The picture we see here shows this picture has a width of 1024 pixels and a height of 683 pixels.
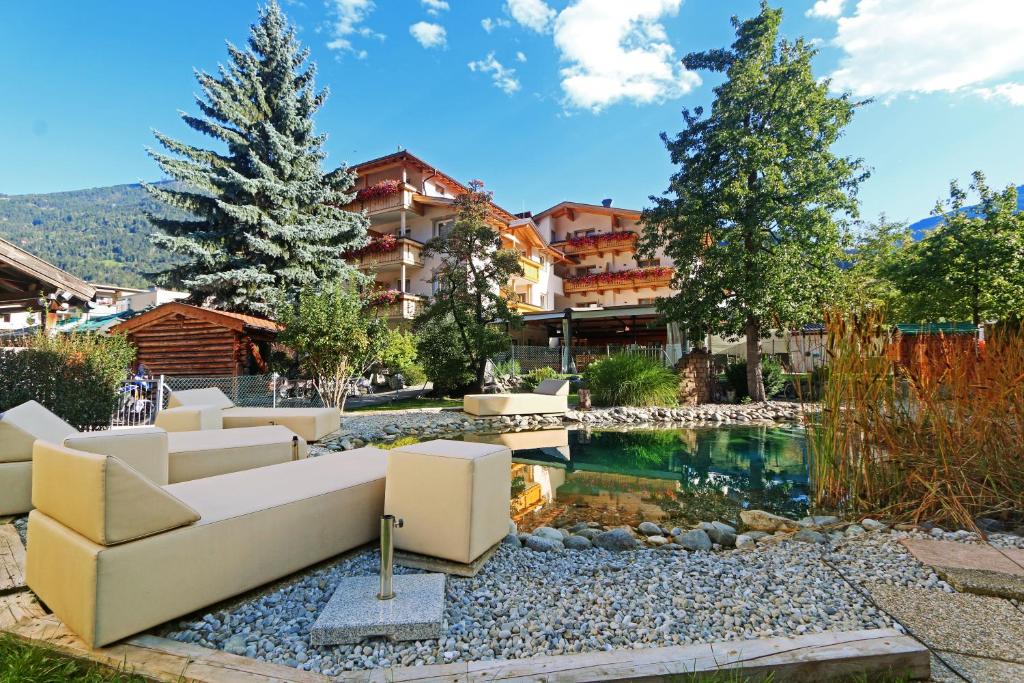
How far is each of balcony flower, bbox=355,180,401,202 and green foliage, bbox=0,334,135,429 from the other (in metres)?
18.6

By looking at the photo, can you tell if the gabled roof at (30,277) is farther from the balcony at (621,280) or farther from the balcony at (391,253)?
the balcony at (621,280)

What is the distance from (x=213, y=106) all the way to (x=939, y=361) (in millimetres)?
20645

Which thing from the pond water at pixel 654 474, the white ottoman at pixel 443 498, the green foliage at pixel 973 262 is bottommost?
the pond water at pixel 654 474

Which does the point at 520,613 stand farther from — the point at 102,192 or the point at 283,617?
the point at 102,192

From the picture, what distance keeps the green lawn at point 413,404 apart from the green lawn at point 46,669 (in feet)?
31.8

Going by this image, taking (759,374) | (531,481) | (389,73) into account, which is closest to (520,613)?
(531,481)

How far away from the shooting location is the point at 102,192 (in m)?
112

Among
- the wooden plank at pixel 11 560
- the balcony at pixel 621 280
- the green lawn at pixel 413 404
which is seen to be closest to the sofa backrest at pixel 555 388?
the green lawn at pixel 413 404

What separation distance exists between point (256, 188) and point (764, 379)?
17.4 meters

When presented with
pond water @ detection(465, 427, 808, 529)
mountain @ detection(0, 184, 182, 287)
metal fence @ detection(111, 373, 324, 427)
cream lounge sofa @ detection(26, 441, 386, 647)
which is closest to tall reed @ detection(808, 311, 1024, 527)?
pond water @ detection(465, 427, 808, 529)

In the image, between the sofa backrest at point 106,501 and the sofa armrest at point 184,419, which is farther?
the sofa armrest at point 184,419

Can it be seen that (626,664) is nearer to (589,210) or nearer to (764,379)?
(764,379)

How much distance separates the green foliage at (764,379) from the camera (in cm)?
1362

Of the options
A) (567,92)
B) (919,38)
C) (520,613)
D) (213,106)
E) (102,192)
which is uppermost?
(102,192)
